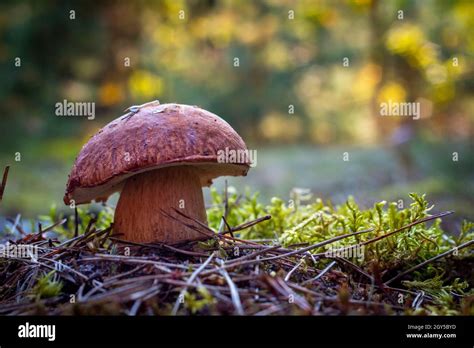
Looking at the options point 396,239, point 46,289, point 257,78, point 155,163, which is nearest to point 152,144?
point 155,163

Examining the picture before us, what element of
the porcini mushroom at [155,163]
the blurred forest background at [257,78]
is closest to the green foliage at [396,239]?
the porcini mushroom at [155,163]

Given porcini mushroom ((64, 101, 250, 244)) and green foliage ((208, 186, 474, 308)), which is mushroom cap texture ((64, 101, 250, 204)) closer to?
porcini mushroom ((64, 101, 250, 244))

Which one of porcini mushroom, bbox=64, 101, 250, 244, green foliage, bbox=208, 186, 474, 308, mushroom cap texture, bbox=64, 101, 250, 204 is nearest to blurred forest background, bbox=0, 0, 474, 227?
green foliage, bbox=208, 186, 474, 308

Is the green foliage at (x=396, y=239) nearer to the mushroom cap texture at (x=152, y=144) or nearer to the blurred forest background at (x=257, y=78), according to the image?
the mushroom cap texture at (x=152, y=144)

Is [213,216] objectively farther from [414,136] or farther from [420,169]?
[414,136]

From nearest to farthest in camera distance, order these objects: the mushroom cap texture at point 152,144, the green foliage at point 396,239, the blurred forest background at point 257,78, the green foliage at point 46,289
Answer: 1. the green foliage at point 46,289
2. the mushroom cap texture at point 152,144
3. the green foliage at point 396,239
4. the blurred forest background at point 257,78

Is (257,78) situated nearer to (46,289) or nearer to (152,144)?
(152,144)

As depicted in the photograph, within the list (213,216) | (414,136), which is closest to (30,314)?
(213,216)
